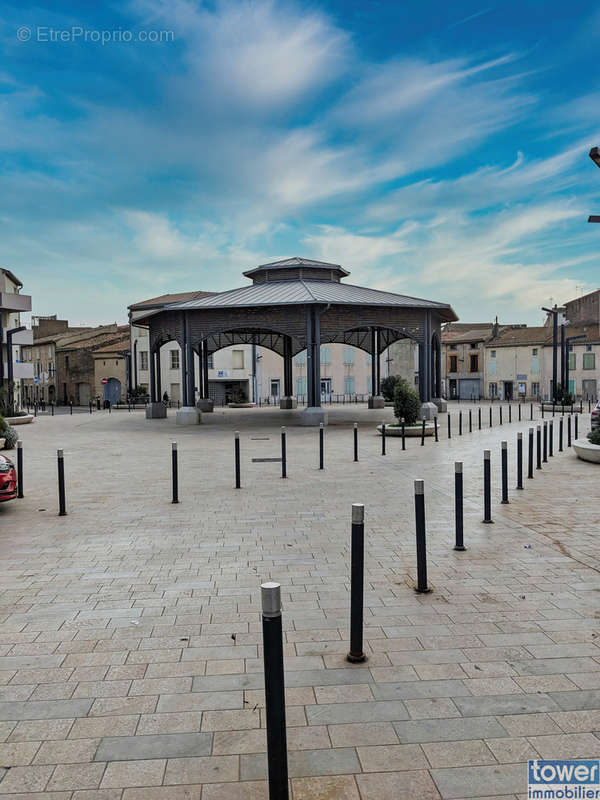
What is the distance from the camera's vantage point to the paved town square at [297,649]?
303cm

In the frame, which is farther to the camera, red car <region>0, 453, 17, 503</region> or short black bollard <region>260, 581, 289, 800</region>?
red car <region>0, 453, 17, 503</region>

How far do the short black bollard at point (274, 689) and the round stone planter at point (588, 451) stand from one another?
12.7 meters

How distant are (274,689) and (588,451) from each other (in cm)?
1292

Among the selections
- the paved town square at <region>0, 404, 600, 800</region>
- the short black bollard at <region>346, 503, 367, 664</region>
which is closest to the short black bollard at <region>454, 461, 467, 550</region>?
the paved town square at <region>0, 404, 600, 800</region>

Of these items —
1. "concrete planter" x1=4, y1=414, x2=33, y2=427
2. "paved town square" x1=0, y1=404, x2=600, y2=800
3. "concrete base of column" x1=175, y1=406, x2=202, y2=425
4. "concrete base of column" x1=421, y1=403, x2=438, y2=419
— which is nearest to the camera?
"paved town square" x1=0, y1=404, x2=600, y2=800

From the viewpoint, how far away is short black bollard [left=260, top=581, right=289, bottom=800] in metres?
2.57

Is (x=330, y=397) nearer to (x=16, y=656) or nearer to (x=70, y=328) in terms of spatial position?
(x=70, y=328)

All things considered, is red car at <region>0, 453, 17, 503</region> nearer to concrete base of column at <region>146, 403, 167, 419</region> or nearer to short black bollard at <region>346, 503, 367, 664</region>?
short black bollard at <region>346, 503, 367, 664</region>

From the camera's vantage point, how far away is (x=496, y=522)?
8.07 metres

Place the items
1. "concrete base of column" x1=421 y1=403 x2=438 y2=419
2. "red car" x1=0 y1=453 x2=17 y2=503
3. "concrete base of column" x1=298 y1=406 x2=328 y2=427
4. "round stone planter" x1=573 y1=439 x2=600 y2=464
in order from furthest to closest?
"concrete base of column" x1=421 y1=403 x2=438 y2=419 → "concrete base of column" x1=298 y1=406 x2=328 y2=427 → "round stone planter" x1=573 y1=439 x2=600 y2=464 → "red car" x1=0 y1=453 x2=17 y2=503

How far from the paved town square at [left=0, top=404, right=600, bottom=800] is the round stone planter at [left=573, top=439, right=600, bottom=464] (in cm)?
450

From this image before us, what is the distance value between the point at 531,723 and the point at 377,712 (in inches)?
32.4

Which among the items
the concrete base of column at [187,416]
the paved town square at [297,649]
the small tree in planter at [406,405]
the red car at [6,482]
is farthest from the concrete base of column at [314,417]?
the red car at [6,482]

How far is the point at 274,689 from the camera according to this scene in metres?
2.60
